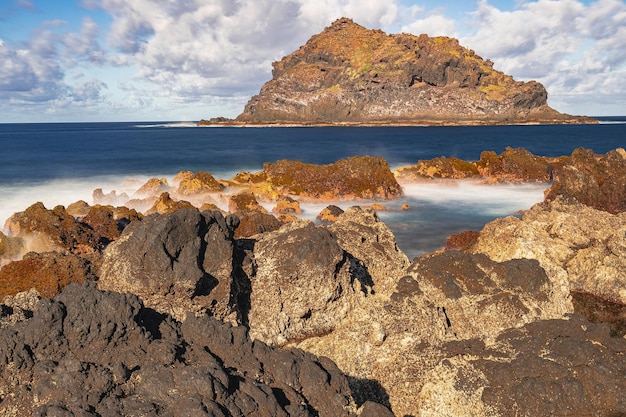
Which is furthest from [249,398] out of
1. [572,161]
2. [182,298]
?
[572,161]

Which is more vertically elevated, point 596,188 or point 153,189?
point 596,188

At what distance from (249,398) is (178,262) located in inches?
113

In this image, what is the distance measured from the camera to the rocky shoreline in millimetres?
4801

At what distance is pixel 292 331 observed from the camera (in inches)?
298

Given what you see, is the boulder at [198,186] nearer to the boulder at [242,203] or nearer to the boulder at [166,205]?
the boulder at [242,203]

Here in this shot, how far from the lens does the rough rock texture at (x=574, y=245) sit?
1286 centimetres

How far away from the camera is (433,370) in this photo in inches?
242

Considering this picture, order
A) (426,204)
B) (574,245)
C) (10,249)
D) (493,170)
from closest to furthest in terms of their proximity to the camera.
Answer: (10,249) < (574,245) < (426,204) < (493,170)

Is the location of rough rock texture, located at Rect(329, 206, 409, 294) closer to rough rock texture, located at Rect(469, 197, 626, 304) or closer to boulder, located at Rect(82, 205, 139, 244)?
rough rock texture, located at Rect(469, 197, 626, 304)

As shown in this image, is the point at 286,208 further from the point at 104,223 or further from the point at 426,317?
the point at 426,317

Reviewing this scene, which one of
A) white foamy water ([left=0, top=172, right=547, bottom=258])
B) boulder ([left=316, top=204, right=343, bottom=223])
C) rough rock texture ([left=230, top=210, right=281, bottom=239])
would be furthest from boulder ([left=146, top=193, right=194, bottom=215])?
rough rock texture ([left=230, top=210, right=281, bottom=239])

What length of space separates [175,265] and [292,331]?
7.18ft

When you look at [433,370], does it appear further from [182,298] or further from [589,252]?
[589,252]

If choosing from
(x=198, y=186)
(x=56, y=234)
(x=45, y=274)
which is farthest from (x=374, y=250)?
(x=198, y=186)
